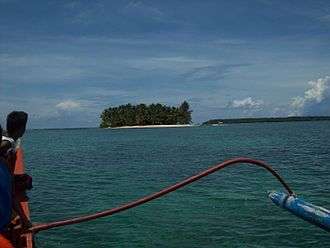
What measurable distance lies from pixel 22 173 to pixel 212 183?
1863 centimetres

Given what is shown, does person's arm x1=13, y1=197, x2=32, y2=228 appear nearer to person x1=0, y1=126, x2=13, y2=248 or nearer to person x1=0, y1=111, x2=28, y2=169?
person x1=0, y1=126, x2=13, y2=248

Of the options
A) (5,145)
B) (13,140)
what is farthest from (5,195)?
(13,140)

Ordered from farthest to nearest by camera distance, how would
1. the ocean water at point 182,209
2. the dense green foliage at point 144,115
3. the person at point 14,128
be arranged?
the dense green foliage at point 144,115
the ocean water at point 182,209
the person at point 14,128

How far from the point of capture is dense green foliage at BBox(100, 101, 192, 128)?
574 feet

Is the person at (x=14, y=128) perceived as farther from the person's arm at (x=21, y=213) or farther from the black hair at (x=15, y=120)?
the person's arm at (x=21, y=213)

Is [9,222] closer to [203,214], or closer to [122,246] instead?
[122,246]

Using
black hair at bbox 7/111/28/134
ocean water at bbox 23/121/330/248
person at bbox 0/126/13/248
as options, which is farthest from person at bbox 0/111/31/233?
ocean water at bbox 23/121/330/248

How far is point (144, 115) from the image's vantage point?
175000mm

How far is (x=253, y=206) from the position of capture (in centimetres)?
Answer: 1827

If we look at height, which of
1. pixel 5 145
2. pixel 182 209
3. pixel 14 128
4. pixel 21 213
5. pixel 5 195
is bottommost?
pixel 182 209

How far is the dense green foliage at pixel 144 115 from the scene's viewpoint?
175000 mm

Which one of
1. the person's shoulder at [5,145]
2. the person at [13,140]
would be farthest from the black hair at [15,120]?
the person's shoulder at [5,145]

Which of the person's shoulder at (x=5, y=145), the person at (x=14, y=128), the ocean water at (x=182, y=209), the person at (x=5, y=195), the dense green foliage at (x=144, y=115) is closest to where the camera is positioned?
the person at (x=5, y=195)

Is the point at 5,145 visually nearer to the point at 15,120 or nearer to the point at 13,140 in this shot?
the point at 13,140
